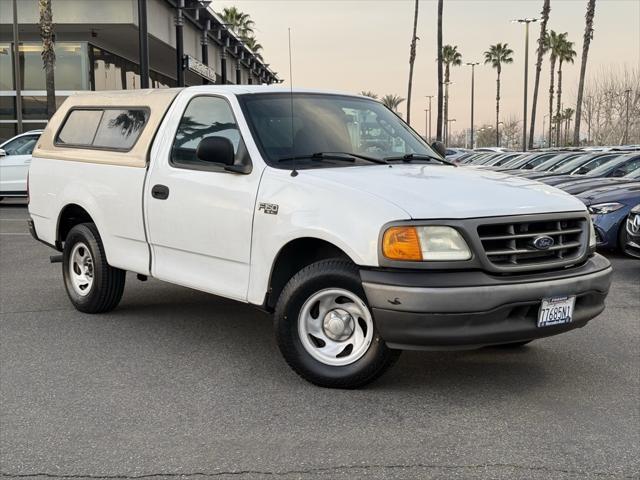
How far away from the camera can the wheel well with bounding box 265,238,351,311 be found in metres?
4.72

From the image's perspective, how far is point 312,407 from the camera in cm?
427

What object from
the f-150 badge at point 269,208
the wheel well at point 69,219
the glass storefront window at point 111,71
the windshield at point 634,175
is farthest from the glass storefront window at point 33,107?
the f-150 badge at point 269,208

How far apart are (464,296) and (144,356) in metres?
2.51

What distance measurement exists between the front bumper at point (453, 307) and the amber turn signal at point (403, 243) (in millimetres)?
98

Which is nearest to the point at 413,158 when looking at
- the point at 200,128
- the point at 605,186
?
the point at 200,128

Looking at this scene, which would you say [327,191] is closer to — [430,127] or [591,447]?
[591,447]

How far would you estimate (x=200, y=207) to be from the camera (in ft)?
17.1

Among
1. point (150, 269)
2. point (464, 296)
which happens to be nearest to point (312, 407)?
point (464, 296)

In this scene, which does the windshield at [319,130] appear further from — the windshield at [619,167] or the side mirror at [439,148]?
the windshield at [619,167]

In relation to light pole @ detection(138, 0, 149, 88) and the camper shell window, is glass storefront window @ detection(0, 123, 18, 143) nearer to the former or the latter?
light pole @ detection(138, 0, 149, 88)

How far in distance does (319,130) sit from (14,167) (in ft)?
46.5

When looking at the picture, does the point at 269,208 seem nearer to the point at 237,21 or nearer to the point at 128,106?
the point at 128,106

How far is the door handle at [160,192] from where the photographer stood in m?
5.51

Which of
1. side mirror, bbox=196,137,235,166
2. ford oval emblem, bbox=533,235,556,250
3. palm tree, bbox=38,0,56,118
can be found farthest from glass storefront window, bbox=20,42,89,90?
ford oval emblem, bbox=533,235,556,250
